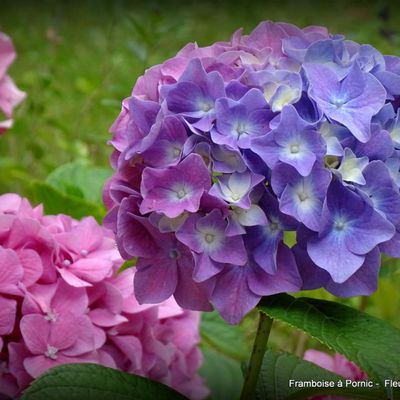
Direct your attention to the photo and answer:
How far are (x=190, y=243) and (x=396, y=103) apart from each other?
22cm

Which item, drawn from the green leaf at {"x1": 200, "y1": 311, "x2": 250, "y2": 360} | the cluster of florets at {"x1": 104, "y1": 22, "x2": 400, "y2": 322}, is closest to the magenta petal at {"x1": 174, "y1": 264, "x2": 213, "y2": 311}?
the cluster of florets at {"x1": 104, "y1": 22, "x2": 400, "y2": 322}

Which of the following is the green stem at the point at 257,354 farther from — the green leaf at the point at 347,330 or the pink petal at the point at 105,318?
the pink petal at the point at 105,318

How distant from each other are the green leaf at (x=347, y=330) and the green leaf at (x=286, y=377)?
0.26ft

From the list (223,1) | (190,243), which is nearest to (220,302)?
(190,243)

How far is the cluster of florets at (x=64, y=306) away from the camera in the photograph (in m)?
0.78

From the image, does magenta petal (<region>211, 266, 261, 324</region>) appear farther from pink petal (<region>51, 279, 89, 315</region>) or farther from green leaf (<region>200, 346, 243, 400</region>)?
green leaf (<region>200, 346, 243, 400</region>)

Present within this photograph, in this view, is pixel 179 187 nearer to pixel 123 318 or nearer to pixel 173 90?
pixel 173 90

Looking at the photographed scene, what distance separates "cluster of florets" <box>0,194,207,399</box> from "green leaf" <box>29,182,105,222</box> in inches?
4.2

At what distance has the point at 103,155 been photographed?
1763 mm

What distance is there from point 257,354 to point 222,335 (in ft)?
1.28

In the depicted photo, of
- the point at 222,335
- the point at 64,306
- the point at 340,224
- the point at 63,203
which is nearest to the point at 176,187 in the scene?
the point at 340,224

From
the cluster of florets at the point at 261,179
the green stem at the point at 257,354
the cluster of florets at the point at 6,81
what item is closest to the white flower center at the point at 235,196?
the cluster of florets at the point at 261,179

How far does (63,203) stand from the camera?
1.01 metres

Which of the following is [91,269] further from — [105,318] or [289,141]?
[289,141]
